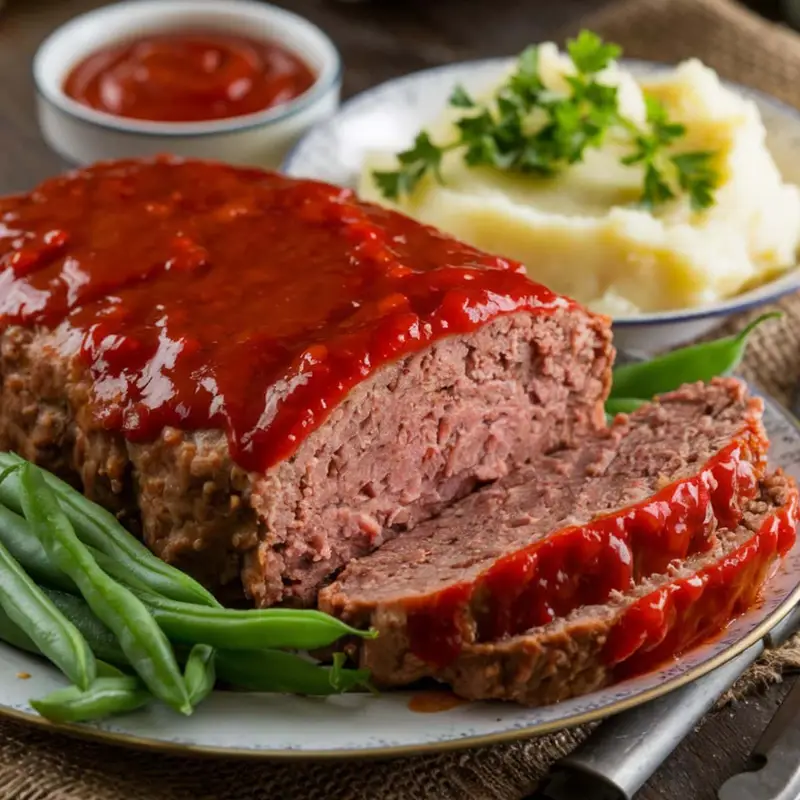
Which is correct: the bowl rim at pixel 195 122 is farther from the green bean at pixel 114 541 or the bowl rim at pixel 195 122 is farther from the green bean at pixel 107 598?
the green bean at pixel 107 598

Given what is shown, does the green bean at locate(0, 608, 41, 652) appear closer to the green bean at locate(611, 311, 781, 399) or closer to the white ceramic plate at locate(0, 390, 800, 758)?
the white ceramic plate at locate(0, 390, 800, 758)

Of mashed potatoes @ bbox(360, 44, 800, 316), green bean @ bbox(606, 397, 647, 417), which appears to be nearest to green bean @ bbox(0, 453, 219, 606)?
green bean @ bbox(606, 397, 647, 417)

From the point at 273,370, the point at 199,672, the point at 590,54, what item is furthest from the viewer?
the point at 590,54

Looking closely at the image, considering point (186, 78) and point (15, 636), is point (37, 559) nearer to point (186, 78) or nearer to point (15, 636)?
point (15, 636)

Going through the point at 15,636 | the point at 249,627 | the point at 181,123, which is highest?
the point at 249,627

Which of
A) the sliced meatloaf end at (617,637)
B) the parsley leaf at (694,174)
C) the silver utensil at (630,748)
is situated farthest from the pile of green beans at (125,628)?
the parsley leaf at (694,174)

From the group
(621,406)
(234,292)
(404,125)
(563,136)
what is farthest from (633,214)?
(234,292)
